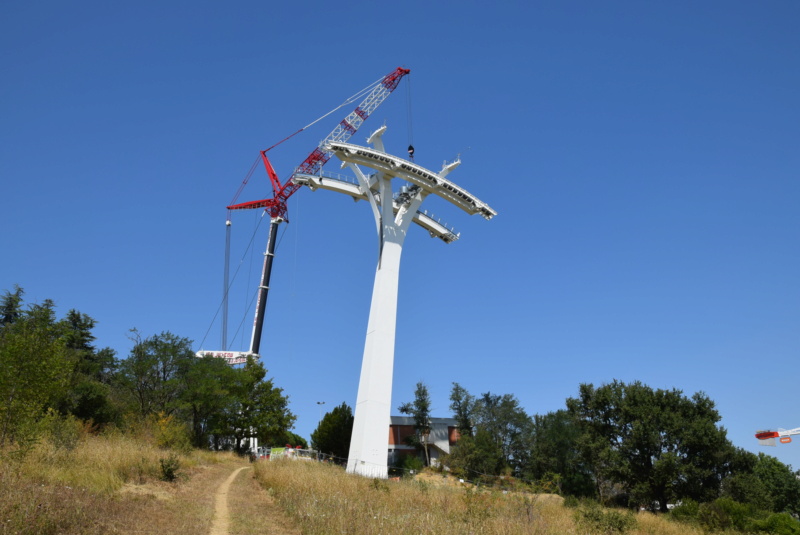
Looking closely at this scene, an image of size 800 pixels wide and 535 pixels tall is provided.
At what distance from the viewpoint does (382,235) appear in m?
40.5

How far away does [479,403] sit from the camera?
211 feet

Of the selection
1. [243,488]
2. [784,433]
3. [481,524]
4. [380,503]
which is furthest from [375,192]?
[784,433]

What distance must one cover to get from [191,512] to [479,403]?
2084 inches

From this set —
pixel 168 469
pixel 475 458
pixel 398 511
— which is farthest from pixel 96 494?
pixel 475 458

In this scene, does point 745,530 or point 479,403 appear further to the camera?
point 479,403

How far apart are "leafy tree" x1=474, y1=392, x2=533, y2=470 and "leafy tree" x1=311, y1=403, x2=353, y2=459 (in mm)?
15171

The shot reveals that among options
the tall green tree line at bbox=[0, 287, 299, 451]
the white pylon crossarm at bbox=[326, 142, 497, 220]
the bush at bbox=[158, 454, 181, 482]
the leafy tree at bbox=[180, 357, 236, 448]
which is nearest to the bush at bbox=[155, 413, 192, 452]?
the tall green tree line at bbox=[0, 287, 299, 451]

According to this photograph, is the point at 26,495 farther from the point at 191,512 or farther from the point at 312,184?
the point at 312,184

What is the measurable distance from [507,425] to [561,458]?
7.63 meters

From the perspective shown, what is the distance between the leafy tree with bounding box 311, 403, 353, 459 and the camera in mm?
54909

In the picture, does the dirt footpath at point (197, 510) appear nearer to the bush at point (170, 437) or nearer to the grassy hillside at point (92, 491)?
the grassy hillside at point (92, 491)

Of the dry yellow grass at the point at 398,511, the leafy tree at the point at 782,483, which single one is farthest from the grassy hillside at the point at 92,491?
the leafy tree at the point at 782,483

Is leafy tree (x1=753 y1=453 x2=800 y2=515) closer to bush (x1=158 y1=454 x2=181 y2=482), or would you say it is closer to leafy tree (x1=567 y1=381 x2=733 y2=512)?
leafy tree (x1=567 y1=381 x2=733 y2=512)

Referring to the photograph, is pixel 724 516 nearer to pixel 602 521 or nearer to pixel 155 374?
pixel 602 521
